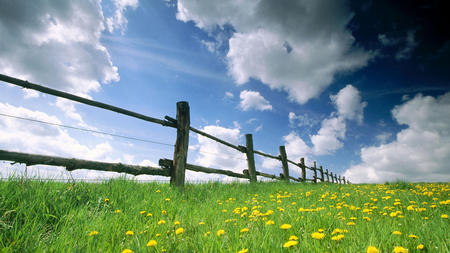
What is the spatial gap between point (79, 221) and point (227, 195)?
2.86m

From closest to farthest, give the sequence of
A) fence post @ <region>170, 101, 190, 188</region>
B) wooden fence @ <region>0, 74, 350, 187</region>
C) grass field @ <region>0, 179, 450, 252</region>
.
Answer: grass field @ <region>0, 179, 450, 252</region> < wooden fence @ <region>0, 74, 350, 187</region> < fence post @ <region>170, 101, 190, 188</region>

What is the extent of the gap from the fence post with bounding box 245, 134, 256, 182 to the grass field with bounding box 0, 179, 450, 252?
4068 mm

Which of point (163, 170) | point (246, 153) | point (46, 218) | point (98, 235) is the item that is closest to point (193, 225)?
point (98, 235)

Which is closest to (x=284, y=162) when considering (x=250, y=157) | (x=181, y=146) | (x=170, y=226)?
(x=250, y=157)

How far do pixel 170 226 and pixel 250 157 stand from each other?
19.7ft

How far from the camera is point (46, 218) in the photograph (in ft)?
8.06

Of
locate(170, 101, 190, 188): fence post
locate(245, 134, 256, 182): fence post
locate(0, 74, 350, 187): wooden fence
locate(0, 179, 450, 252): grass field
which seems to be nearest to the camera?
locate(0, 179, 450, 252): grass field

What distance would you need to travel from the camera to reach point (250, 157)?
8164 millimetres

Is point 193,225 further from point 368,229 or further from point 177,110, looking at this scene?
point 177,110

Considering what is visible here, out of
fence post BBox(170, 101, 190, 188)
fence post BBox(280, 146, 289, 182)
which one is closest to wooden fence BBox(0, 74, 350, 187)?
fence post BBox(170, 101, 190, 188)

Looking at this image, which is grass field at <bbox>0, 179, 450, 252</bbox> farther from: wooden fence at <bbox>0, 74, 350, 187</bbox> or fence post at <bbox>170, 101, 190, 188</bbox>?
fence post at <bbox>170, 101, 190, 188</bbox>

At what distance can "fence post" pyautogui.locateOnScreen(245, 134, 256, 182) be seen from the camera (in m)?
7.95

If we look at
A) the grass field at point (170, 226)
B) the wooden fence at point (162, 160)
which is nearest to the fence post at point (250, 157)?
the wooden fence at point (162, 160)

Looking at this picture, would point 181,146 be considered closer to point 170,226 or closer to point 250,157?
point 170,226
